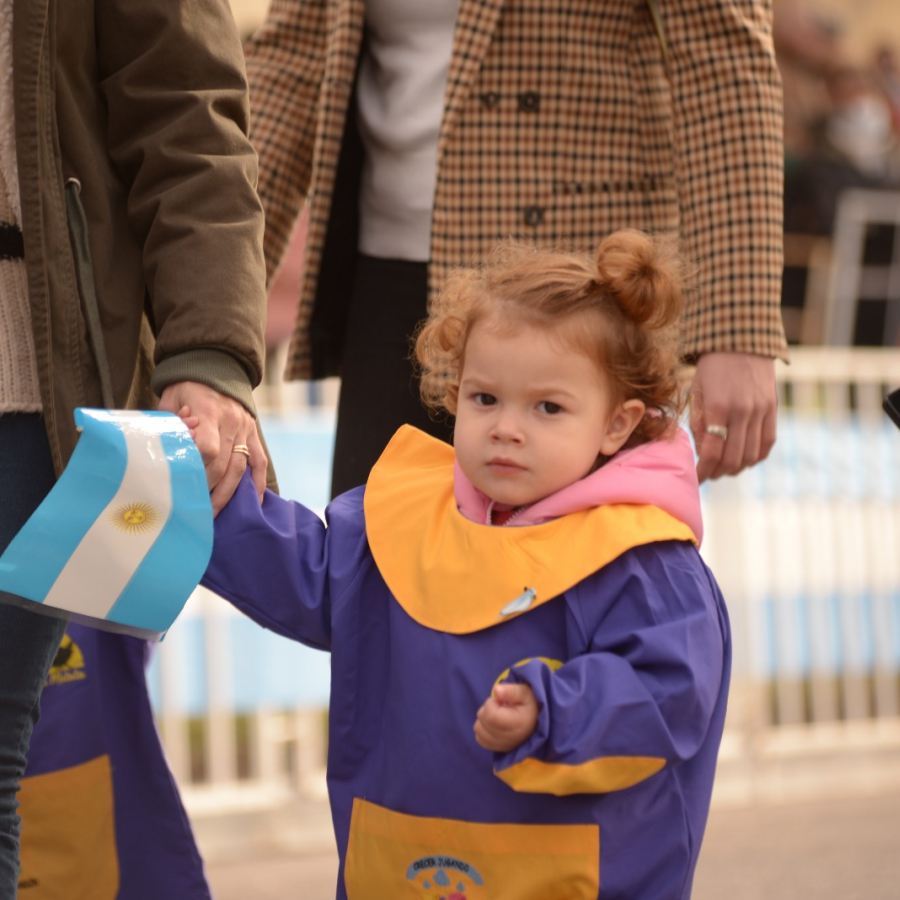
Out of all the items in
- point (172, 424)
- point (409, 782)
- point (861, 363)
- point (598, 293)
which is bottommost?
point (861, 363)

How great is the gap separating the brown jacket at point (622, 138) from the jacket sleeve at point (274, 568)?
0.52m

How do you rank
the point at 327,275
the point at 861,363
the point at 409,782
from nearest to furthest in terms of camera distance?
1. the point at 409,782
2. the point at 327,275
3. the point at 861,363

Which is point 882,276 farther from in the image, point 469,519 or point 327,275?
point 469,519

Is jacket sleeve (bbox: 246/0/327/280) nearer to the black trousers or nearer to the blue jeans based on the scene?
the black trousers

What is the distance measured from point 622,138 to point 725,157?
0.15 m

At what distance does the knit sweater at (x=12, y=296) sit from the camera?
5.15 ft

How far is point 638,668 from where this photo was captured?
149 centimetres

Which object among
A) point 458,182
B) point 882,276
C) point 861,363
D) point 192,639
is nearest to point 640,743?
point 458,182

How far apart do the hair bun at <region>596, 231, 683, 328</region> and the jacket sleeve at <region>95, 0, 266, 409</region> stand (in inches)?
16.3

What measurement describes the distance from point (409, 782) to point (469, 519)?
0.31m

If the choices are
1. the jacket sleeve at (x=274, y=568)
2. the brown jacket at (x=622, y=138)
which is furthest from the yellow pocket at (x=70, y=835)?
the brown jacket at (x=622, y=138)

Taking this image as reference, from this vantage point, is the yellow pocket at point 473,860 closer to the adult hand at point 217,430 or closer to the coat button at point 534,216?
the adult hand at point 217,430

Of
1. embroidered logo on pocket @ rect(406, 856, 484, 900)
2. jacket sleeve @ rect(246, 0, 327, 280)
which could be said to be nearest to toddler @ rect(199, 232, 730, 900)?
embroidered logo on pocket @ rect(406, 856, 484, 900)

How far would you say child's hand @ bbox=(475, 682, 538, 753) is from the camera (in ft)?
4.60
